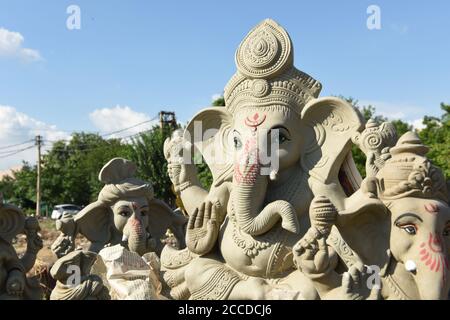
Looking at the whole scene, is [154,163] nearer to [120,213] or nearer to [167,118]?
[167,118]

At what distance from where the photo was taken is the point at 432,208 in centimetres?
361

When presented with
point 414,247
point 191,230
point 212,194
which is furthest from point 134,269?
point 414,247

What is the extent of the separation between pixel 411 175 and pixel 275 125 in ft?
4.43

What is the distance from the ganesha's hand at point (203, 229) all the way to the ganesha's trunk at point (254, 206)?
0.87ft

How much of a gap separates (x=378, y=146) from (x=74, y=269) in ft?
7.29

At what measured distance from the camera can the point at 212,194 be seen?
16.4ft

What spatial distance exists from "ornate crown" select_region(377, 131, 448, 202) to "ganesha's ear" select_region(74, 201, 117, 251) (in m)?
3.06

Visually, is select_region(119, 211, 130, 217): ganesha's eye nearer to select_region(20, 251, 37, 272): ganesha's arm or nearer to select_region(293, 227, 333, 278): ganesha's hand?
select_region(20, 251, 37, 272): ganesha's arm

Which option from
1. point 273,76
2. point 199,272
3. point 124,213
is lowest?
point 199,272

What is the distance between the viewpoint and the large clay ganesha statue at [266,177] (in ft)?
15.1

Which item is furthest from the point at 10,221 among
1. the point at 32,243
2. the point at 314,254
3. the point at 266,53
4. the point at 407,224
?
the point at 407,224
